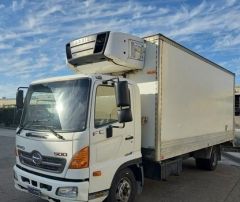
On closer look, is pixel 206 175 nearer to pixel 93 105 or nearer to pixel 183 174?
pixel 183 174

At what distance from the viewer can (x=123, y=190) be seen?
5.92m

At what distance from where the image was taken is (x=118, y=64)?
6.43 meters

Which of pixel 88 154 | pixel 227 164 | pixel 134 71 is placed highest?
pixel 134 71

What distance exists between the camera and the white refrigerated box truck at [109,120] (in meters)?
5.13

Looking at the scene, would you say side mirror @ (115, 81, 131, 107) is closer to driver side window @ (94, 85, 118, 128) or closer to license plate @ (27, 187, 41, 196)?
driver side window @ (94, 85, 118, 128)

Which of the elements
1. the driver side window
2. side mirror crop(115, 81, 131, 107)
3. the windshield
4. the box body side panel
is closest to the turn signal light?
the windshield

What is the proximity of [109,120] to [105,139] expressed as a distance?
337 millimetres

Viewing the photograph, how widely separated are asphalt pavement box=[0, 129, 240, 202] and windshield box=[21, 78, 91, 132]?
1.98 metres

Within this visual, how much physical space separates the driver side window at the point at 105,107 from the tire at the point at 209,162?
5.59 m

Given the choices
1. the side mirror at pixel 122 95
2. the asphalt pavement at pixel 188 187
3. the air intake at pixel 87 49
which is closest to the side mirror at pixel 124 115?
the side mirror at pixel 122 95

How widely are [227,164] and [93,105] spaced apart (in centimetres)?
834

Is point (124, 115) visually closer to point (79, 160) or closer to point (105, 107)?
point (105, 107)

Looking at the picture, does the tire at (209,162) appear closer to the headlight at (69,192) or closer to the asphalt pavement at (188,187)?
the asphalt pavement at (188,187)

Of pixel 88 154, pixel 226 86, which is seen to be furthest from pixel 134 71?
pixel 226 86
